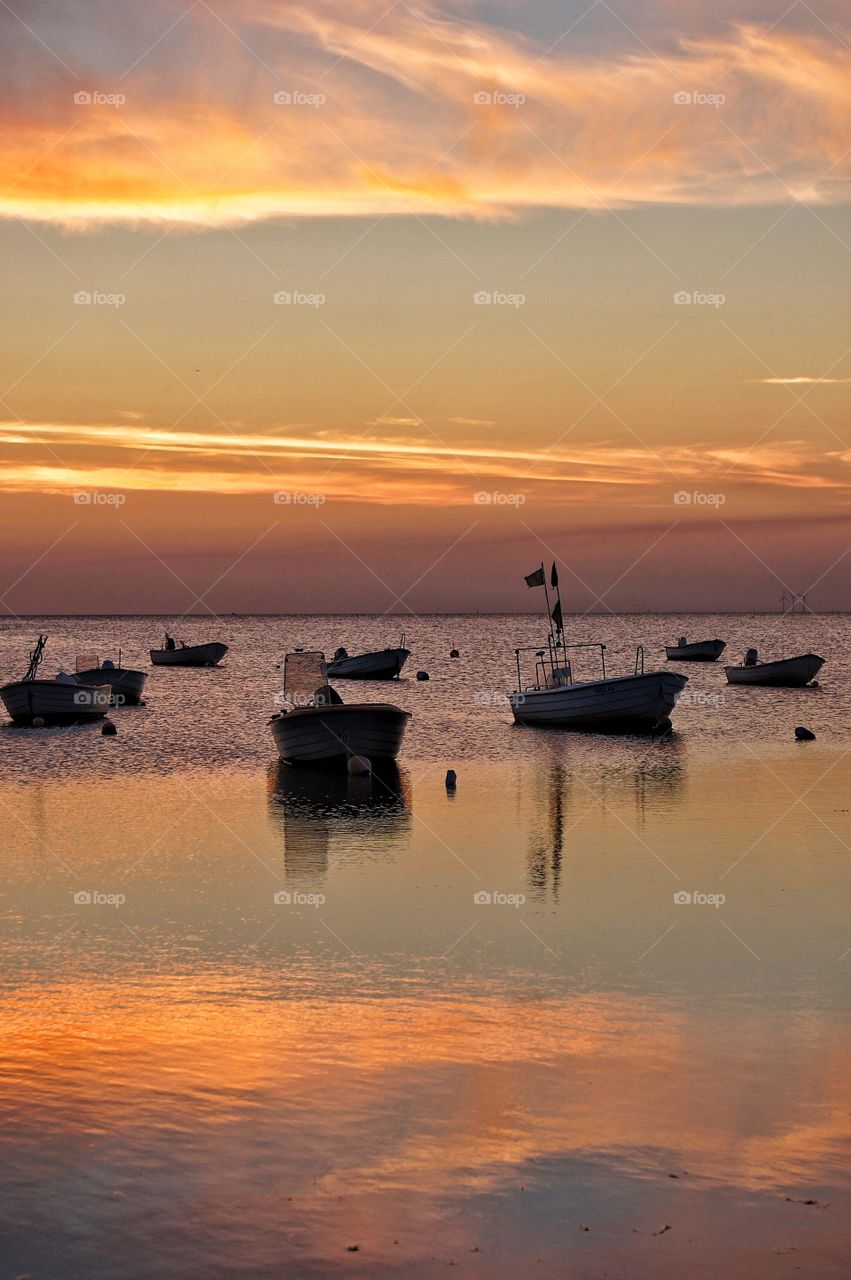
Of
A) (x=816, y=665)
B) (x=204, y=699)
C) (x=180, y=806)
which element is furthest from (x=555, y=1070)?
(x=816, y=665)

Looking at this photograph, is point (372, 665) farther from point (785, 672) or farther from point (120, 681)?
point (120, 681)

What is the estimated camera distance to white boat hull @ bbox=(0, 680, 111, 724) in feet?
176

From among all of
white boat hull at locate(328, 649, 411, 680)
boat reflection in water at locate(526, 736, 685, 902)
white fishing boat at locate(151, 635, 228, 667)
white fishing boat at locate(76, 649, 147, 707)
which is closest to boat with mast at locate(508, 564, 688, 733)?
boat reflection in water at locate(526, 736, 685, 902)

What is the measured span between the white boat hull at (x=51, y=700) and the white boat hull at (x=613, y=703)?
61.2 ft

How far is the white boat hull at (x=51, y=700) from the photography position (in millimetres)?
53750

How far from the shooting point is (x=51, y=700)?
5412cm

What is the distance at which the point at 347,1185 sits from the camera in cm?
900

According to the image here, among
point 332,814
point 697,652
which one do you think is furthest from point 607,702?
point 697,652

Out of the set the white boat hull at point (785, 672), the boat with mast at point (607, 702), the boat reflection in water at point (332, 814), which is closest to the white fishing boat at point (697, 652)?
Answer: the white boat hull at point (785, 672)

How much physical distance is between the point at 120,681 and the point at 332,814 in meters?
41.0

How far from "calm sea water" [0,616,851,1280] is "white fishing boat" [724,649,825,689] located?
178 feet

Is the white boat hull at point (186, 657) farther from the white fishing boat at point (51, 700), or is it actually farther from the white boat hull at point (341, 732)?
the white boat hull at point (341, 732)

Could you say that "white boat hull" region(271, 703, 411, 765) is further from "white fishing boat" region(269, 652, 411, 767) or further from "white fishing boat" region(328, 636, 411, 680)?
"white fishing boat" region(328, 636, 411, 680)

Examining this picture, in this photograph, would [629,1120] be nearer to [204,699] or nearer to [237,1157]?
[237,1157]
